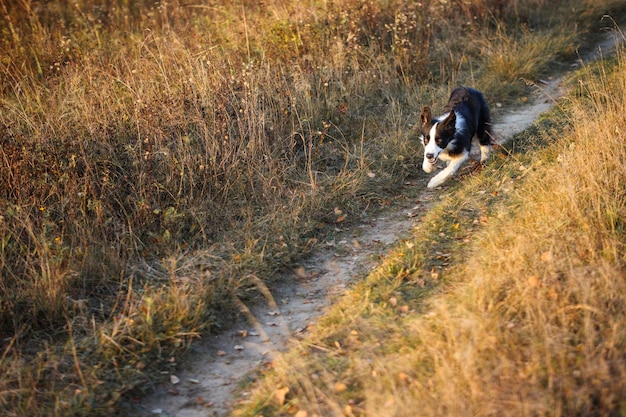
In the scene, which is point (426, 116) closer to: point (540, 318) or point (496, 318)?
point (496, 318)

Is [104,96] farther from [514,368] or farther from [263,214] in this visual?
[514,368]

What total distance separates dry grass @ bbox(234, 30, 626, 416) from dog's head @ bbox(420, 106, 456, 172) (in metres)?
0.84

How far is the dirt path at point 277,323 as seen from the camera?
13.0 feet

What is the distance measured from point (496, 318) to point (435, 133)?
9.25 feet

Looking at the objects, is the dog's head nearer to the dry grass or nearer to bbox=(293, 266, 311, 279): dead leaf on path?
the dry grass

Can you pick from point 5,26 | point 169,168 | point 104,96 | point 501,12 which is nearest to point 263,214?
point 169,168

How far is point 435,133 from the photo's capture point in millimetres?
6270

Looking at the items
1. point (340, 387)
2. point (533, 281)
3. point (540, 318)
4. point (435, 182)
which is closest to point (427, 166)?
point (435, 182)

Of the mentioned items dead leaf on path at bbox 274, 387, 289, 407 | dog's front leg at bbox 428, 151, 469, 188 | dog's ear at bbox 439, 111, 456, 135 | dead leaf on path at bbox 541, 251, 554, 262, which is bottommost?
dead leaf on path at bbox 274, 387, 289, 407

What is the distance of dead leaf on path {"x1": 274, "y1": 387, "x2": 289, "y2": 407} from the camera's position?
148 inches

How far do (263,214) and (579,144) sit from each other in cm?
299

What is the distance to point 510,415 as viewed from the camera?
10.3 feet

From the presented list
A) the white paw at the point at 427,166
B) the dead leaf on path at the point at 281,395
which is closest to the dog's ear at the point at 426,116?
the white paw at the point at 427,166

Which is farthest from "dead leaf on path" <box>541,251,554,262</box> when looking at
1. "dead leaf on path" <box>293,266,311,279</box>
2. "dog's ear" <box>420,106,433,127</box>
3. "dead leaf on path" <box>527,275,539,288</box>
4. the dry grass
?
"dog's ear" <box>420,106,433,127</box>
